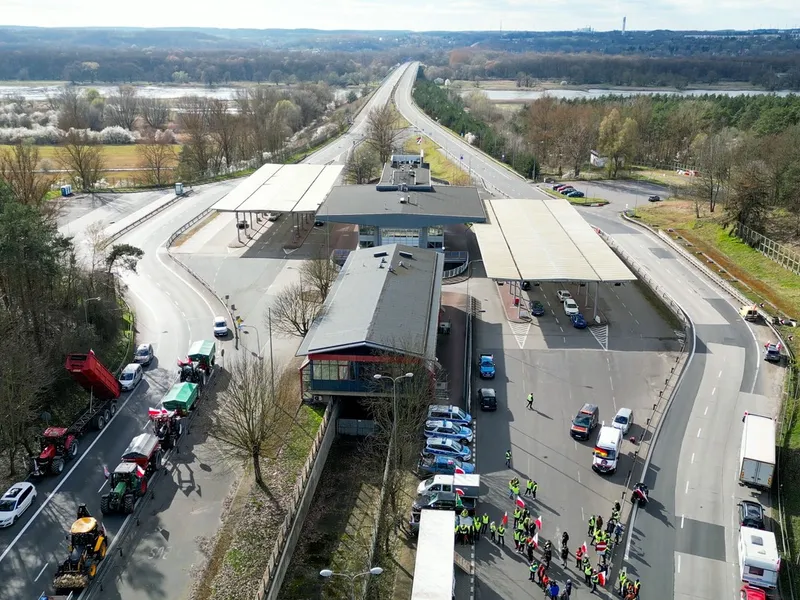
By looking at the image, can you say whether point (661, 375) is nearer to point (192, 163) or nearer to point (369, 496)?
point (369, 496)

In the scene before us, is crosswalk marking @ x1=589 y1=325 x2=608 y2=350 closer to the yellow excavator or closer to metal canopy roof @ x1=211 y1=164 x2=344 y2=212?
metal canopy roof @ x1=211 y1=164 x2=344 y2=212

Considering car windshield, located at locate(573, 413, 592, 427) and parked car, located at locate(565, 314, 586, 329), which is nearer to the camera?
car windshield, located at locate(573, 413, 592, 427)

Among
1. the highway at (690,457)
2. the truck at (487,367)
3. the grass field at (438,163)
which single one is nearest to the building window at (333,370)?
the highway at (690,457)

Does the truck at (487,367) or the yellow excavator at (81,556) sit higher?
the truck at (487,367)

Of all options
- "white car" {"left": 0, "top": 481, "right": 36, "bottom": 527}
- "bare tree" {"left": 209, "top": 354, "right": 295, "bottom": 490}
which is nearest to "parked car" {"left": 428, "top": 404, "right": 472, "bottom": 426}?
"bare tree" {"left": 209, "top": 354, "right": 295, "bottom": 490}

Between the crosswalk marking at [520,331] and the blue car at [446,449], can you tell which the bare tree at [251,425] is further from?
the crosswalk marking at [520,331]

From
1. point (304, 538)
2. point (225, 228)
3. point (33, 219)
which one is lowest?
point (304, 538)

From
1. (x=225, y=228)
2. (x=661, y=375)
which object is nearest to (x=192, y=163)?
(x=225, y=228)
